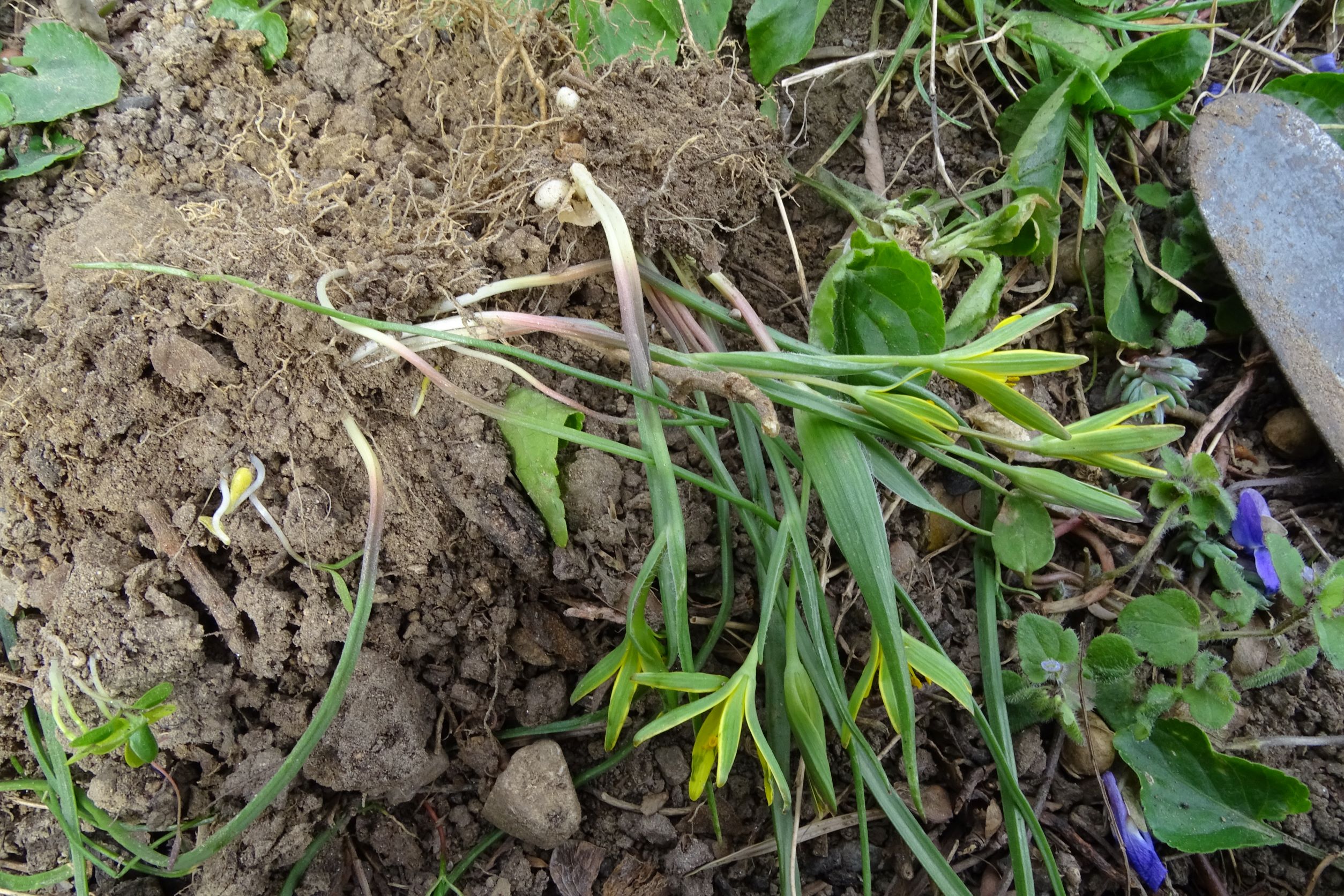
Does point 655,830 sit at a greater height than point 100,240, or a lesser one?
lesser

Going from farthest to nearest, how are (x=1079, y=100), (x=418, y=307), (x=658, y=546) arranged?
1. (x=1079, y=100)
2. (x=418, y=307)
3. (x=658, y=546)

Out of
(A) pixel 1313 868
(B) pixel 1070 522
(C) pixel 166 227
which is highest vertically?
(C) pixel 166 227

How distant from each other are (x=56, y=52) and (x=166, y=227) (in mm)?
366

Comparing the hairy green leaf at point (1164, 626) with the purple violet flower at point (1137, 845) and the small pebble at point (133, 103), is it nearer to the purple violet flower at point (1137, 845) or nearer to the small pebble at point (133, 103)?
the purple violet flower at point (1137, 845)

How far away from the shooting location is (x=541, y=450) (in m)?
1.02

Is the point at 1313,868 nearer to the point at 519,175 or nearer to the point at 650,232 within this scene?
the point at 650,232

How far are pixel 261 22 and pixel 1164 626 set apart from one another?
1688 mm

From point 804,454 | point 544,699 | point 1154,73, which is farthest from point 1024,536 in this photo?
point 1154,73

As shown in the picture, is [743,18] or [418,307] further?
[743,18]

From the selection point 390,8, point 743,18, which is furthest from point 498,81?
point 743,18

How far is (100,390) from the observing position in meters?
0.95

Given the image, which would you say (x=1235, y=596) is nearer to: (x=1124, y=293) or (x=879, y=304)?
(x=1124, y=293)

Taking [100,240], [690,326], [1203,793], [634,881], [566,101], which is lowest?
[634,881]

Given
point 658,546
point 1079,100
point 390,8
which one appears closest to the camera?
point 658,546
